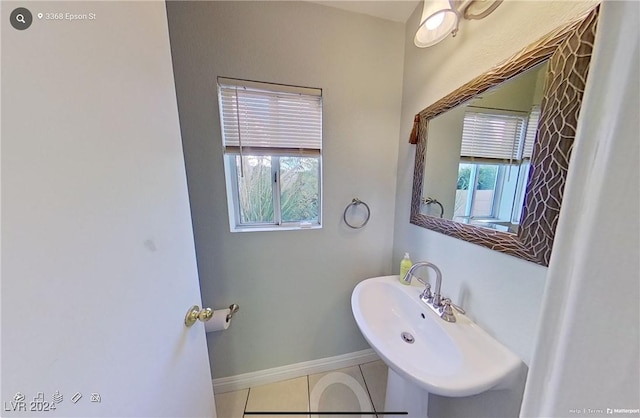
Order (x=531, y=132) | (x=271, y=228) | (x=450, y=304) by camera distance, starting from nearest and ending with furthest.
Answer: (x=531, y=132)
(x=450, y=304)
(x=271, y=228)

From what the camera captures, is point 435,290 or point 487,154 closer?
point 487,154

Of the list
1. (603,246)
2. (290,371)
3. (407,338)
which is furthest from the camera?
(290,371)

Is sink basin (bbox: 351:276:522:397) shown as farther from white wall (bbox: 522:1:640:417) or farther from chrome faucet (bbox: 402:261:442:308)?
white wall (bbox: 522:1:640:417)

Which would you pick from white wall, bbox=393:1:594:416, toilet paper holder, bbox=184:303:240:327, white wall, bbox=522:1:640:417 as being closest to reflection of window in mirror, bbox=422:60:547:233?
white wall, bbox=393:1:594:416

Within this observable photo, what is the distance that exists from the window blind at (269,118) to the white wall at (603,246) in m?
1.07

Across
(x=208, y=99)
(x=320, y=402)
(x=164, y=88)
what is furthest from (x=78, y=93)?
(x=320, y=402)

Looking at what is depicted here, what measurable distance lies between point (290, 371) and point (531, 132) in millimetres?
1805

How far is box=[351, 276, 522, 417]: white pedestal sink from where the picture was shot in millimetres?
612

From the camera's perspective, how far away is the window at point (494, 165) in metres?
0.65

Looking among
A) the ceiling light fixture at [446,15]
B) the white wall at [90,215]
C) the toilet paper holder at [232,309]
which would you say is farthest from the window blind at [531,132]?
the toilet paper holder at [232,309]

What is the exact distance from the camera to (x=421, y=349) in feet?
2.93

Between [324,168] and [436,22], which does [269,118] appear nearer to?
[324,168]

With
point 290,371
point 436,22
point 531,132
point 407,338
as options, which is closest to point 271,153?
point 436,22

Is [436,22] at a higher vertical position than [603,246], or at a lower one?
higher
